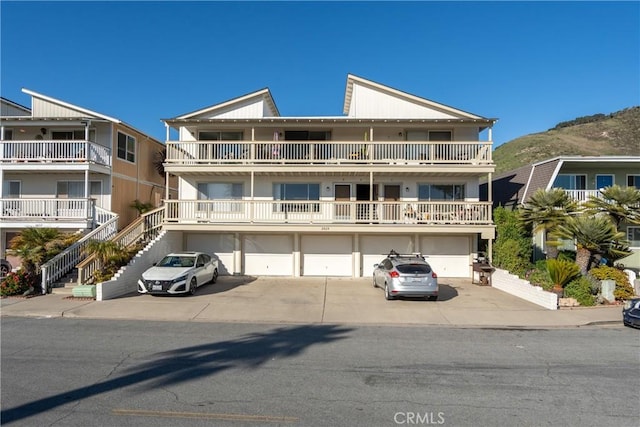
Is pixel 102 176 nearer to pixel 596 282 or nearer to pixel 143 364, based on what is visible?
pixel 143 364

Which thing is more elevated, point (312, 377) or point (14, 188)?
point (14, 188)

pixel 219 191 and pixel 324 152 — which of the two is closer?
pixel 324 152

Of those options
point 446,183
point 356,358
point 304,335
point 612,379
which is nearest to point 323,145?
point 446,183

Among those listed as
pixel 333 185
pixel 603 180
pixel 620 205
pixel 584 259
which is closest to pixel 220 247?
pixel 333 185

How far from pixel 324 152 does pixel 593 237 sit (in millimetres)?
11571

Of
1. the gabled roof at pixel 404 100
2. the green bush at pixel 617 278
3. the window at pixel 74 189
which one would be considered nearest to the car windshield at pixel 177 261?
the window at pixel 74 189

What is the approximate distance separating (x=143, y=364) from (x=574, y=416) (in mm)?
6781

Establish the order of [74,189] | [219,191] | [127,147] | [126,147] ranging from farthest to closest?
[127,147] < [126,147] < [74,189] < [219,191]

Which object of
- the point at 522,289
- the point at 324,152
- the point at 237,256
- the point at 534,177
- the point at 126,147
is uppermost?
the point at 126,147

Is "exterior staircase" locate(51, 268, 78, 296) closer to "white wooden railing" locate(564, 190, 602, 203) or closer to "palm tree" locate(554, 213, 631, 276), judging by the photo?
"palm tree" locate(554, 213, 631, 276)

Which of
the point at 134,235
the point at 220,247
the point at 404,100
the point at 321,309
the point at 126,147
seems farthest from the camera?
A: the point at 126,147

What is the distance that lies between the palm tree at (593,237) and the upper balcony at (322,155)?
460cm

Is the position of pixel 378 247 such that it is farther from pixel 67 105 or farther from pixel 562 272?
pixel 67 105

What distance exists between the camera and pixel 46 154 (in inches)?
771
